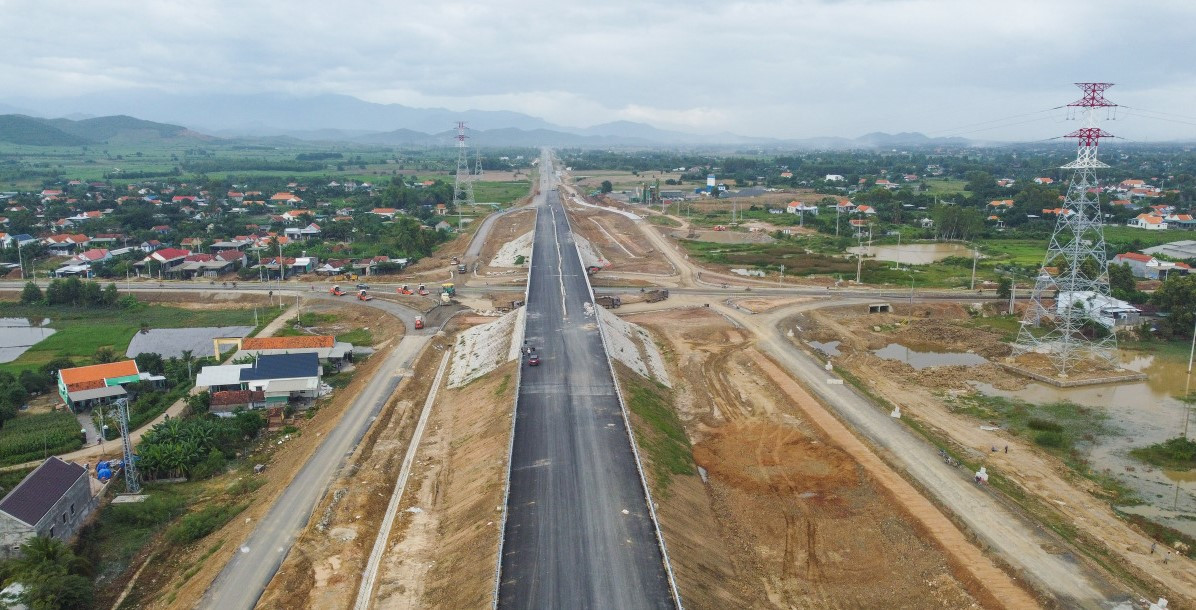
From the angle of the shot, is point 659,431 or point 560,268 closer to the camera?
point 659,431

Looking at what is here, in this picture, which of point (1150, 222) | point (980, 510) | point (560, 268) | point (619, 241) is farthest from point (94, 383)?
point (1150, 222)

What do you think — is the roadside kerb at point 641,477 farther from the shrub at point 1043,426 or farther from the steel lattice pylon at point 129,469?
the shrub at point 1043,426

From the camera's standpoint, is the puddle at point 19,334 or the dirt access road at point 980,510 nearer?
the dirt access road at point 980,510

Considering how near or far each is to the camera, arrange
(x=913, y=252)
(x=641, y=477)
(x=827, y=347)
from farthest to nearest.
Answer: (x=913, y=252), (x=827, y=347), (x=641, y=477)

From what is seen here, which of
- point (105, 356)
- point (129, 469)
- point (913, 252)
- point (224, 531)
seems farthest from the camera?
point (913, 252)

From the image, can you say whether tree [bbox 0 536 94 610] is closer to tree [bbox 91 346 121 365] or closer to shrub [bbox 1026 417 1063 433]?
tree [bbox 91 346 121 365]

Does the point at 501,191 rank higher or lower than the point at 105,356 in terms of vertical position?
higher

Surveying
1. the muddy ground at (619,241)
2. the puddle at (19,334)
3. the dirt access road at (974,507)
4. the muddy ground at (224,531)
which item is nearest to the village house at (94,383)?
the muddy ground at (224,531)

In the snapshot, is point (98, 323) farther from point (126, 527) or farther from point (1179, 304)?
point (1179, 304)
